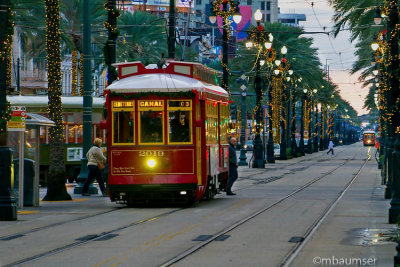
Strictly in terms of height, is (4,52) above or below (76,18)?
below

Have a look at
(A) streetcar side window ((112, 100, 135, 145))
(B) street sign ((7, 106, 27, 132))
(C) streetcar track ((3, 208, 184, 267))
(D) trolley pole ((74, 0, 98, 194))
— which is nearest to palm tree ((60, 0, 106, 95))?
(D) trolley pole ((74, 0, 98, 194))

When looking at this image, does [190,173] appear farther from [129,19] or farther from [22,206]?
[129,19]

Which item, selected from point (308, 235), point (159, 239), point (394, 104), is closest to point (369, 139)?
point (394, 104)

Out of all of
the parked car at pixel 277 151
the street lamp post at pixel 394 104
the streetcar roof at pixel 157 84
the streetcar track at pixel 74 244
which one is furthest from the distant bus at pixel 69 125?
the parked car at pixel 277 151

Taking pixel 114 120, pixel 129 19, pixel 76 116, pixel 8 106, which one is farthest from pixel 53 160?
pixel 129 19

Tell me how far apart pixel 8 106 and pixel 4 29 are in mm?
1740

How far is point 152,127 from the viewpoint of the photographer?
78.6 feet

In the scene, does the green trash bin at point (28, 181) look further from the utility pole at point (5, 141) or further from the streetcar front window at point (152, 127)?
the utility pole at point (5, 141)

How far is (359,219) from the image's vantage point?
20719 mm

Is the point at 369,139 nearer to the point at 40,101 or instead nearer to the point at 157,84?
the point at 40,101

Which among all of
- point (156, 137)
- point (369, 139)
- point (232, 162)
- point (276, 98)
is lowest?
point (232, 162)

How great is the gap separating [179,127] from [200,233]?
6651 mm

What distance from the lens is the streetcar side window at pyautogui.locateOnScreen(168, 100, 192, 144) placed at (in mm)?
23844

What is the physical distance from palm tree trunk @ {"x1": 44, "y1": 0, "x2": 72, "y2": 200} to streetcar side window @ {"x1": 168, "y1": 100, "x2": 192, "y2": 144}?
192 inches
